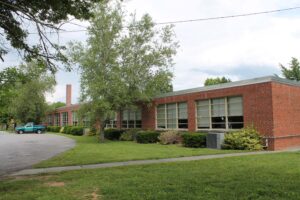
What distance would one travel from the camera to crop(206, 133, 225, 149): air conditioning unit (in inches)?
715

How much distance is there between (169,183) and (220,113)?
13.3 m

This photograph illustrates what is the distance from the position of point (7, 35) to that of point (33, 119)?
45990mm

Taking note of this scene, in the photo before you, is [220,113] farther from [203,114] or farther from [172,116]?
[172,116]

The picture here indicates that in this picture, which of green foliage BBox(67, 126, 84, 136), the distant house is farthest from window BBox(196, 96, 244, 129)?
green foliage BBox(67, 126, 84, 136)

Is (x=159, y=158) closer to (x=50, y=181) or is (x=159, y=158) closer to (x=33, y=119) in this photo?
(x=50, y=181)

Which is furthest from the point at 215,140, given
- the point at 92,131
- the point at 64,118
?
the point at 64,118

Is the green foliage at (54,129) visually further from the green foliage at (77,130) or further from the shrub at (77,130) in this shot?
the shrub at (77,130)

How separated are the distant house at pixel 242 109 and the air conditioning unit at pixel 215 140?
1830 millimetres

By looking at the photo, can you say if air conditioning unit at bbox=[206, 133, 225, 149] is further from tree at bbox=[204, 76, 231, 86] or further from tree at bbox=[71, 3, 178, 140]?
tree at bbox=[204, 76, 231, 86]

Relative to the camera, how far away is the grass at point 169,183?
704 cm

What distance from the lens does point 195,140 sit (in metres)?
19.5

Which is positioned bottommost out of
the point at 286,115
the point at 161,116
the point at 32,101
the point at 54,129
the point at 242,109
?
the point at 54,129

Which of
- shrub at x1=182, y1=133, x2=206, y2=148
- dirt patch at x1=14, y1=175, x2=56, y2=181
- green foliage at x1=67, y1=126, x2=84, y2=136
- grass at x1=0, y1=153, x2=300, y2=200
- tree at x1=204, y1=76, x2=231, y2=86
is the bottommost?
dirt patch at x1=14, y1=175, x2=56, y2=181

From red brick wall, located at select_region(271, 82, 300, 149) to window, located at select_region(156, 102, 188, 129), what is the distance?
7.45 m
